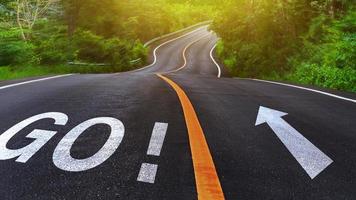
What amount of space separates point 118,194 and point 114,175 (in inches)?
13.4

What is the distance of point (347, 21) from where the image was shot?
56.2ft

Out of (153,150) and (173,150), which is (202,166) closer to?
(173,150)

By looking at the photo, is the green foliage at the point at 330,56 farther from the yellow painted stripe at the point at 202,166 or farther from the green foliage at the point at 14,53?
the green foliage at the point at 14,53

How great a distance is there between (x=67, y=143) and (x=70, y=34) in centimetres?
3498

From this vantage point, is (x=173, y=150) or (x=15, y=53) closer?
(x=173, y=150)

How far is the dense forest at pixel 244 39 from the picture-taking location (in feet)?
54.9

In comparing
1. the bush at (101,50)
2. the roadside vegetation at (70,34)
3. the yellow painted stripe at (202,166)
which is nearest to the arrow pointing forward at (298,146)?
the yellow painted stripe at (202,166)

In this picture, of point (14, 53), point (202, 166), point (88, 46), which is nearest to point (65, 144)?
point (202, 166)

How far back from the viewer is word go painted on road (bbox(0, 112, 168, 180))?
3.26 metres

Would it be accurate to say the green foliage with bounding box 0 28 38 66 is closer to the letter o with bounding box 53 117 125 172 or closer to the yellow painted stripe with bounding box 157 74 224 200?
the letter o with bounding box 53 117 125 172

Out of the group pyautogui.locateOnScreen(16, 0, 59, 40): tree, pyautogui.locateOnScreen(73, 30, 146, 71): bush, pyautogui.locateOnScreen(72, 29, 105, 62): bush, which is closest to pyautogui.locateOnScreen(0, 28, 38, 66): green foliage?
pyautogui.locateOnScreen(16, 0, 59, 40): tree

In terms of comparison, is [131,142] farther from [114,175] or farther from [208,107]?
[208,107]

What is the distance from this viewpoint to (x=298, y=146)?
13.0 feet

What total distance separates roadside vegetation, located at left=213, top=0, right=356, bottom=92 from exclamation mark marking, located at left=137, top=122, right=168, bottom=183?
32.9ft
